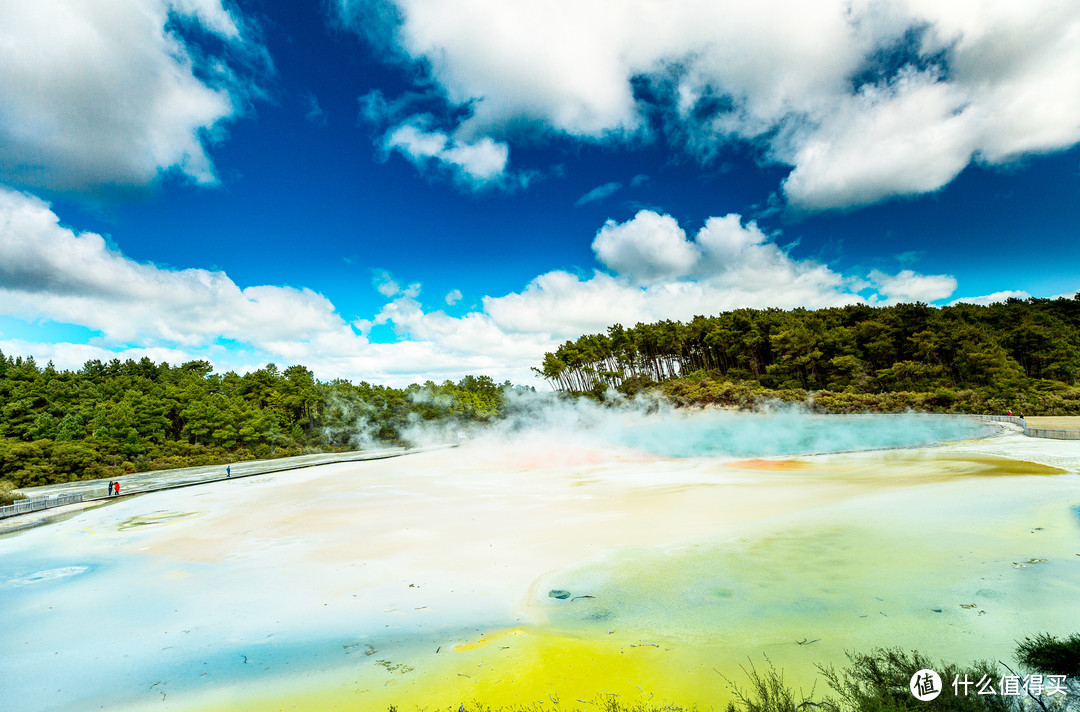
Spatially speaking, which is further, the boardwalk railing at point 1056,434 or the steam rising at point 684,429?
the steam rising at point 684,429

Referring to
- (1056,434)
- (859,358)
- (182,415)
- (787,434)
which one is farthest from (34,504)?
(859,358)

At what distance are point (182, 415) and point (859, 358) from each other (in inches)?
2416

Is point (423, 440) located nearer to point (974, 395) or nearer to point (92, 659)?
point (92, 659)

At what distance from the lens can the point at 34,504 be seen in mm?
17109

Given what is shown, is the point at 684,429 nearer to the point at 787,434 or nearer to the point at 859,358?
the point at 787,434

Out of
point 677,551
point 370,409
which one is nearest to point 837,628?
point 677,551

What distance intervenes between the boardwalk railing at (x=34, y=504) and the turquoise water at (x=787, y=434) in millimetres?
27323

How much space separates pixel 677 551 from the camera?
8.34 m

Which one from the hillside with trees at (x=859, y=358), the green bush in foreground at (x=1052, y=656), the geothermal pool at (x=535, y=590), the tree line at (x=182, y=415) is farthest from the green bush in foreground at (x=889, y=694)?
the tree line at (x=182, y=415)

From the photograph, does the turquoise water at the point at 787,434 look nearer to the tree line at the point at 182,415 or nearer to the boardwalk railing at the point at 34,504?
the tree line at the point at 182,415

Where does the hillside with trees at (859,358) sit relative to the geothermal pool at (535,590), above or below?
above

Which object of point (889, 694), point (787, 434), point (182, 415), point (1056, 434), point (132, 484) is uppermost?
point (182, 415)

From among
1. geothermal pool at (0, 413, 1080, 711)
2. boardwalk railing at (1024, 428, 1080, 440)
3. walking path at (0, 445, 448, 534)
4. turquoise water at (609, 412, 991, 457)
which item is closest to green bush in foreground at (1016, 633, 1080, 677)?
geothermal pool at (0, 413, 1080, 711)

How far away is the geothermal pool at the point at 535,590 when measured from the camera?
Result: 4.79m
